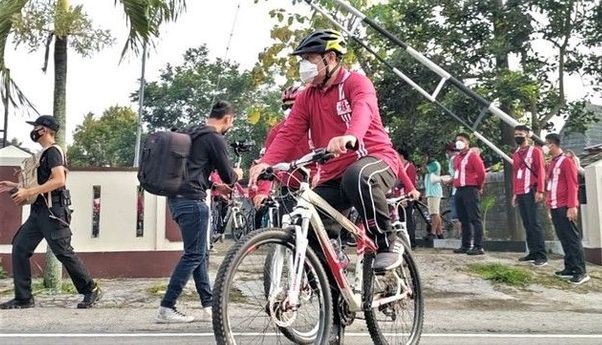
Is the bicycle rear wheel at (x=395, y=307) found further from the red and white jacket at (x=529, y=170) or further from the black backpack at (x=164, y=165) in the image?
the red and white jacket at (x=529, y=170)

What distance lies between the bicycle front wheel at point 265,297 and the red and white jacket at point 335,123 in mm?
651

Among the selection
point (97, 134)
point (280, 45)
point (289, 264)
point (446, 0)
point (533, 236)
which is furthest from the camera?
point (97, 134)

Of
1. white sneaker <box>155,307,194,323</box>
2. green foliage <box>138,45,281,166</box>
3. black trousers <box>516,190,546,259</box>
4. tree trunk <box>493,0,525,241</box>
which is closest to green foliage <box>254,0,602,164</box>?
tree trunk <box>493,0,525,241</box>

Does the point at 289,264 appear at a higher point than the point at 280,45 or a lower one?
lower

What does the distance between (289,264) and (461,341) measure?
199 centimetres

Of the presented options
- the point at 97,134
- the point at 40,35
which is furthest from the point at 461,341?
the point at 97,134

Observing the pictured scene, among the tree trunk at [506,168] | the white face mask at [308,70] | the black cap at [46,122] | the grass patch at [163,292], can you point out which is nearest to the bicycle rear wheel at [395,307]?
the white face mask at [308,70]

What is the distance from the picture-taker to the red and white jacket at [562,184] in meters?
8.08

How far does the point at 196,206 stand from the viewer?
5391 mm

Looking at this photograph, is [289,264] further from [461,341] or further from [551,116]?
[551,116]

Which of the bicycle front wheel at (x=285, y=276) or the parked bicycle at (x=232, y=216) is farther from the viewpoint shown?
the parked bicycle at (x=232, y=216)

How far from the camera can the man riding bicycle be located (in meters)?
3.74

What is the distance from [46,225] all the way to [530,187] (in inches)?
236

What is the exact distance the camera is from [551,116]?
43.3 feet
